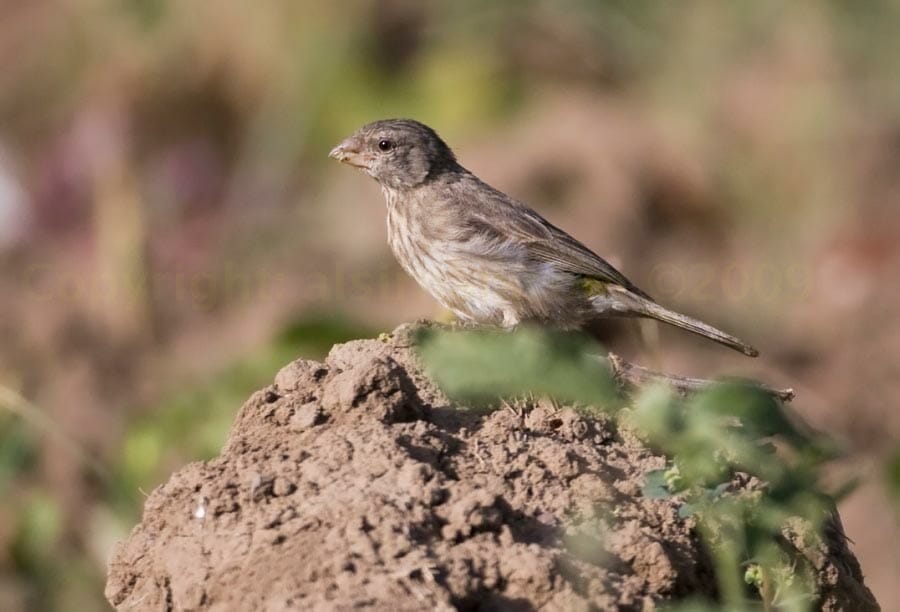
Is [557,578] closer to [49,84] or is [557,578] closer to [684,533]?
[684,533]

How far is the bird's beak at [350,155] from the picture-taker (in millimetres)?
6660

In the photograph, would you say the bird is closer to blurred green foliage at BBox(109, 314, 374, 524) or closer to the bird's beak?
the bird's beak

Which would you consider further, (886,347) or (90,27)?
(90,27)

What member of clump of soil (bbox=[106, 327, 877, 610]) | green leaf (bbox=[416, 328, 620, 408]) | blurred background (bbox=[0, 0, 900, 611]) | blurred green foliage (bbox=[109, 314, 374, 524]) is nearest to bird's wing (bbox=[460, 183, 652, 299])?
blurred green foliage (bbox=[109, 314, 374, 524])

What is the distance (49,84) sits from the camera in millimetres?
12938

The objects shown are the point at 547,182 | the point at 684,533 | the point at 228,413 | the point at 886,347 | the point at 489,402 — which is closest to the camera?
the point at 684,533

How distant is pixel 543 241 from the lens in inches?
252

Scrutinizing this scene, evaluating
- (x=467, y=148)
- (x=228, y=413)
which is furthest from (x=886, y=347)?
(x=228, y=413)

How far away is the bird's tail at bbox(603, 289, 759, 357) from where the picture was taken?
19.7ft

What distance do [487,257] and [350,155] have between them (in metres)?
0.84

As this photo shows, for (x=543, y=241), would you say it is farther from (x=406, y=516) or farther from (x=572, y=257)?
(x=406, y=516)

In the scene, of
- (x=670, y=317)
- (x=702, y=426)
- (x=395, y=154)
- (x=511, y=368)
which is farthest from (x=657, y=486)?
(x=395, y=154)

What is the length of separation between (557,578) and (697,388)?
1.16 m

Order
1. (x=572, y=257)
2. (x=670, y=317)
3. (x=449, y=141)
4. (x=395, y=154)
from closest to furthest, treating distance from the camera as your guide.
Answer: (x=670, y=317), (x=572, y=257), (x=395, y=154), (x=449, y=141)
